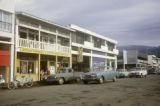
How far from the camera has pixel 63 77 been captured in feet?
103

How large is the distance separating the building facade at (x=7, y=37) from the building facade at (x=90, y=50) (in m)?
12.3

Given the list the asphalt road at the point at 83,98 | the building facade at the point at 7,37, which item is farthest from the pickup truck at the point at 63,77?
the asphalt road at the point at 83,98

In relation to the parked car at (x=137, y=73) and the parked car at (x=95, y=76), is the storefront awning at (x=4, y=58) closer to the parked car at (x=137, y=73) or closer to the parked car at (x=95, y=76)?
the parked car at (x=95, y=76)

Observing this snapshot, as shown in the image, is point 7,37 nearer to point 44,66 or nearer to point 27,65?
point 27,65

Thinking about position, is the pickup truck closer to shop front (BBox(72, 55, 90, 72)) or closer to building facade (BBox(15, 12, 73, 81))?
building facade (BBox(15, 12, 73, 81))

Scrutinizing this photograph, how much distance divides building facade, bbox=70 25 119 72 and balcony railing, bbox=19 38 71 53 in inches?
143

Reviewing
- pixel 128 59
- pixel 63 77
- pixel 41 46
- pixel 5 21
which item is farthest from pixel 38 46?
pixel 128 59

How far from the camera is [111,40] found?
67.6 metres

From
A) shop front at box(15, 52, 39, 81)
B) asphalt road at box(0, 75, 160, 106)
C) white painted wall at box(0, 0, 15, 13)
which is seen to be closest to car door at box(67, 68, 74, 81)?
shop front at box(15, 52, 39, 81)

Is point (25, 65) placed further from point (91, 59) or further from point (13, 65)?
point (91, 59)

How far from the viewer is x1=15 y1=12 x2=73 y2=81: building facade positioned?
1218 inches

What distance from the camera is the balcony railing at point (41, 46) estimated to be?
3095cm

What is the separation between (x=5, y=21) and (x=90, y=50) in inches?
1024

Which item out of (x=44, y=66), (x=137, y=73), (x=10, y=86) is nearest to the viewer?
(x=10, y=86)
